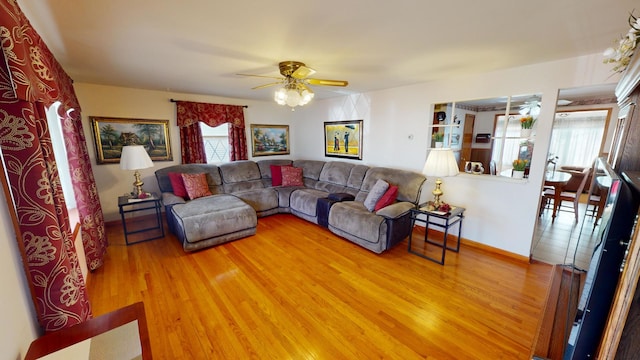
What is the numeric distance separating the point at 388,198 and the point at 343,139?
1.86 meters

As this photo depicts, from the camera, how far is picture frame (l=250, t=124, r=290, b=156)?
5.18 m

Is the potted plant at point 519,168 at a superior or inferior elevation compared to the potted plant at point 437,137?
inferior

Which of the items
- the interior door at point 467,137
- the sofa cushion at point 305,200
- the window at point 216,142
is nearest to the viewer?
the sofa cushion at point 305,200

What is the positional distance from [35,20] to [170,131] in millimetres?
2808

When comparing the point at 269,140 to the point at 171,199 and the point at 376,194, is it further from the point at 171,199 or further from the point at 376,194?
the point at 376,194

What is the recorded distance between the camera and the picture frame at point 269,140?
204 inches

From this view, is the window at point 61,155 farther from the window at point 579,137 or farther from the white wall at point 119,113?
the window at point 579,137

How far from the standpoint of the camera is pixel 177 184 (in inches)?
149

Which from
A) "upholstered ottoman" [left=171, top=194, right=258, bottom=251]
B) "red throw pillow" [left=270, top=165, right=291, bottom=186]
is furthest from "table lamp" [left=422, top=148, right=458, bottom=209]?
"red throw pillow" [left=270, top=165, right=291, bottom=186]

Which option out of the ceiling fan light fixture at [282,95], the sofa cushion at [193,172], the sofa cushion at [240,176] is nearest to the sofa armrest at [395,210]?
the ceiling fan light fixture at [282,95]

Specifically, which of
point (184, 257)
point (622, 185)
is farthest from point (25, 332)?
point (622, 185)

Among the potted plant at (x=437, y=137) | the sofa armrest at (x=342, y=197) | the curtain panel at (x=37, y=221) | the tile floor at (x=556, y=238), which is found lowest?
the tile floor at (x=556, y=238)

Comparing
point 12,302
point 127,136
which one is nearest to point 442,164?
point 12,302

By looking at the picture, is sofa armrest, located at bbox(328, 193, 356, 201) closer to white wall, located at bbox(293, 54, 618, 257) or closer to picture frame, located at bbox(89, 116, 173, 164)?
white wall, located at bbox(293, 54, 618, 257)
